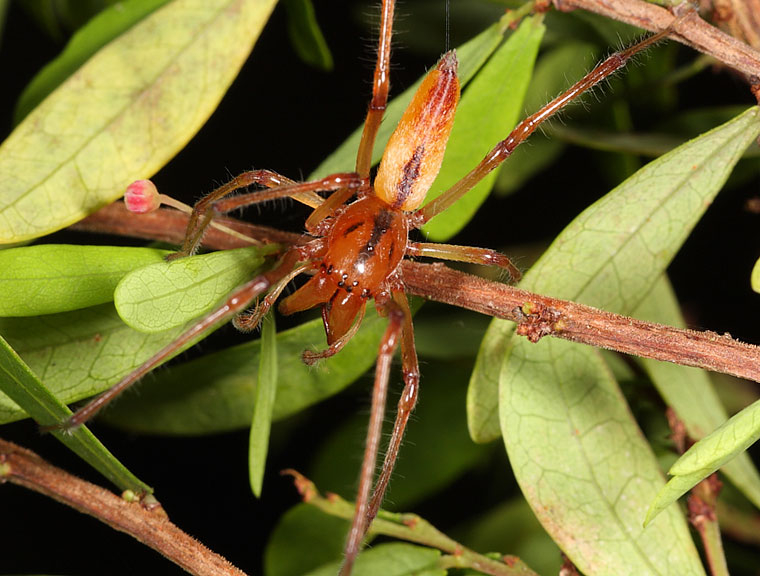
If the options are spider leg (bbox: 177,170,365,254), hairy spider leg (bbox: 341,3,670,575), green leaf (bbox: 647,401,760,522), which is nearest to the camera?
green leaf (bbox: 647,401,760,522)

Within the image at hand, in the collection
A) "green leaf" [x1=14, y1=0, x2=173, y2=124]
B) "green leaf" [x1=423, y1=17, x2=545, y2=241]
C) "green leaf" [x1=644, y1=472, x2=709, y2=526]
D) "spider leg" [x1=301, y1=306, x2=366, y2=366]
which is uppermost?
"green leaf" [x1=14, y1=0, x2=173, y2=124]

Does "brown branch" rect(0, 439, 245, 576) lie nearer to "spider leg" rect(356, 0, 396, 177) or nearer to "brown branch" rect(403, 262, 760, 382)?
"brown branch" rect(403, 262, 760, 382)

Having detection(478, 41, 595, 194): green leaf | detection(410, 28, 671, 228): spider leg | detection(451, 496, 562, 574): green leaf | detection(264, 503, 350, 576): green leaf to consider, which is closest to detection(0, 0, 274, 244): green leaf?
detection(410, 28, 671, 228): spider leg

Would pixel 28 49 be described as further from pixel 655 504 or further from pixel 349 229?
pixel 655 504

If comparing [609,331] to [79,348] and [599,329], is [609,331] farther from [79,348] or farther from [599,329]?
[79,348]

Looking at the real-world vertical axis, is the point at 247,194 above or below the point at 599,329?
above

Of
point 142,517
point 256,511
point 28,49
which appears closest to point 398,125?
point 142,517

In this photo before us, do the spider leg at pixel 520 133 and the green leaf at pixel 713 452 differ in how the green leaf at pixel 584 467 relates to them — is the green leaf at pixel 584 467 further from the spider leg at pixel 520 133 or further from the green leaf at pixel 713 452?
the spider leg at pixel 520 133

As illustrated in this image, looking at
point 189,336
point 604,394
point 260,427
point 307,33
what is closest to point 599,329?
point 604,394
